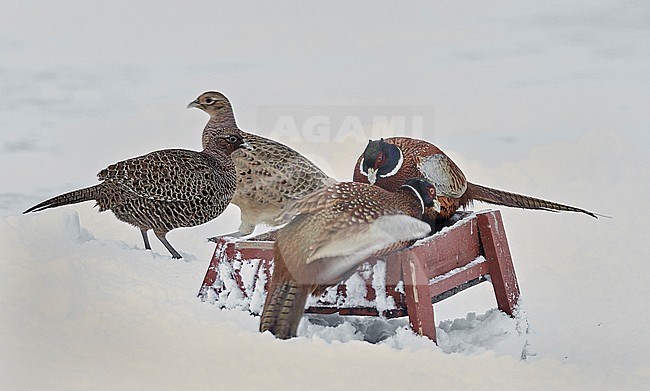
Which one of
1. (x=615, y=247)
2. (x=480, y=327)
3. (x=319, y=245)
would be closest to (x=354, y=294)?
(x=319, y=245)

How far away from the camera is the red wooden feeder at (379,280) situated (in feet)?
5.26

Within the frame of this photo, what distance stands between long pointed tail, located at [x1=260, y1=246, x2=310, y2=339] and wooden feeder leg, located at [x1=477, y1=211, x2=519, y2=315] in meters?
0.37

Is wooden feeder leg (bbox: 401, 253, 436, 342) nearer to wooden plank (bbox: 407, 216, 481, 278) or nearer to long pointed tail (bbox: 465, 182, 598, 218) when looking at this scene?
wooden plank (bbox: 407, 216, 481, 278)

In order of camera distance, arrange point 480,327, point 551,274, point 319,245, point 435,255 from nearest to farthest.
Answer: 1. point 319,245
2. point 435,255
3. point 480,327
4. point 551,274

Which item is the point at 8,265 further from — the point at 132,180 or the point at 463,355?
the point at 463,355

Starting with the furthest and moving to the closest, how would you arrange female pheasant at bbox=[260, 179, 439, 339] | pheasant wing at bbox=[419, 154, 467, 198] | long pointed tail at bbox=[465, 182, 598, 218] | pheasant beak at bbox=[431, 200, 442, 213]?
long pointed tail at bbox=[465, 182, 598, 218] → pheasant wing at bbox=[419, 154, 467, 198] → pheasant beak at bbox=[431, 200, 442, 213] → female pheasant at bbox=[260, 179, 439, 339]

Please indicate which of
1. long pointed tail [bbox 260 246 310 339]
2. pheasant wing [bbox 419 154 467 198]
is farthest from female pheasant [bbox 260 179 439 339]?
pheasant wing [bbox 419 154 467 198]

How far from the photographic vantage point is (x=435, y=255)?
5.50 feet

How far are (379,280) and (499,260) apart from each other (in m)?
0.30

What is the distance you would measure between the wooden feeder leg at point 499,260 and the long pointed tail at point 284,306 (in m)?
0.37

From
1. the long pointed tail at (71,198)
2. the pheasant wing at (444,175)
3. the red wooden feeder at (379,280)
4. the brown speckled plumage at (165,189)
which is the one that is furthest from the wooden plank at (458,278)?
the long pointed tail at (71,198)

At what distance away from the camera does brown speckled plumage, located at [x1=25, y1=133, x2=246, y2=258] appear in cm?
184

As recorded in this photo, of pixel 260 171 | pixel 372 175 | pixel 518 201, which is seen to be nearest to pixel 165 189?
pixel 260 171

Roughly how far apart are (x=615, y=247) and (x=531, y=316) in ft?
0.75
